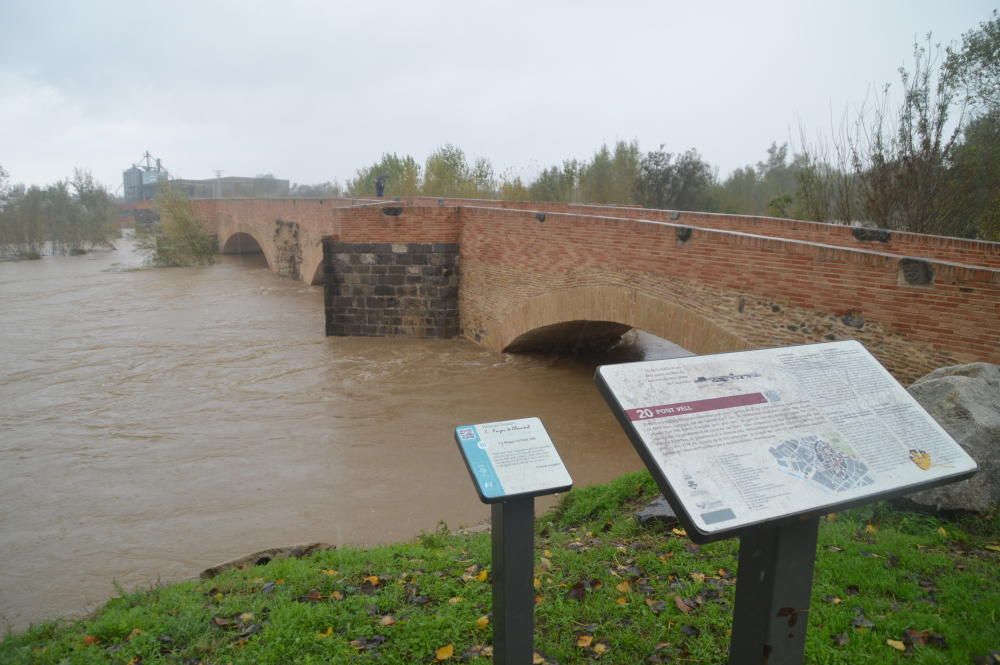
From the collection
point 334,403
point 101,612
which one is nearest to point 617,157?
point 334,403

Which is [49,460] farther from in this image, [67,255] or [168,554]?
[67,255]

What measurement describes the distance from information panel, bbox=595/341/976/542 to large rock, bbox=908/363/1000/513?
165cm

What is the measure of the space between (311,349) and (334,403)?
316 cm

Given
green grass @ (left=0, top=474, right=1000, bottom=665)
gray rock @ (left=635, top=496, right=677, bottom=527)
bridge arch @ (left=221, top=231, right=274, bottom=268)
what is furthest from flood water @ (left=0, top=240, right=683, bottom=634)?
bridge arch @ (left=221, top=231, right=274, bottom=268)

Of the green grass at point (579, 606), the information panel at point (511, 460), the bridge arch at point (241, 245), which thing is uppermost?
the bridge arch at point (241, 245)

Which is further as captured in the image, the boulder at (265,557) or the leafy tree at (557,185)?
the leafy tree at (557,185)

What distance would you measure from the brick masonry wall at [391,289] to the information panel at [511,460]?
983 centimetres

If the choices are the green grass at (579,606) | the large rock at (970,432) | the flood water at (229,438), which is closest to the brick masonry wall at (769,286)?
the large rock at (970,432)

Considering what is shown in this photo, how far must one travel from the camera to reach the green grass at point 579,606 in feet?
9.00

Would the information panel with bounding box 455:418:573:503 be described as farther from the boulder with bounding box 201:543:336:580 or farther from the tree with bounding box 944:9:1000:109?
the tree with bounding box 944:9:1000:109

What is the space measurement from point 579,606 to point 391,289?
9843 mm

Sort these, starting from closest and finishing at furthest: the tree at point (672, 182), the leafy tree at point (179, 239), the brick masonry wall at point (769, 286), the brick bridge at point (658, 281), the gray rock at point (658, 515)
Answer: the gray rock at point (658, 515) < the brick masonry wall at point (769, 286) < the brick bridge at point (658, 281) < the tree at point (672, 182) < the leafy tree at point (179, 239)

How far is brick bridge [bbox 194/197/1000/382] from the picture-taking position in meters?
5.12

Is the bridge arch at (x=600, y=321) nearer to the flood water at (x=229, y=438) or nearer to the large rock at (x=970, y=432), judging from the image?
the flood water at (x=229, y=438)
